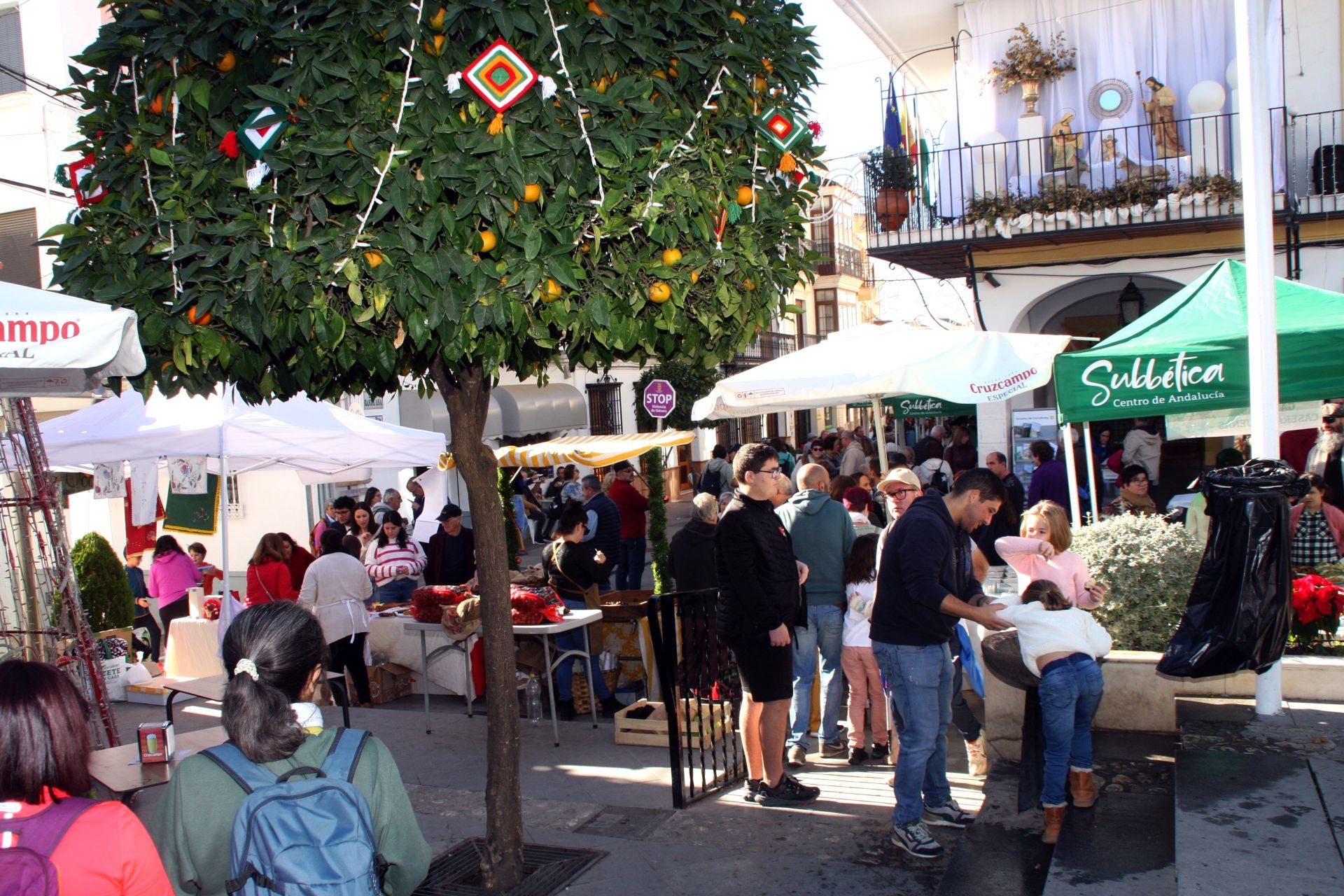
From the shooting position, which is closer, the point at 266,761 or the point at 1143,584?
the point at 266,761

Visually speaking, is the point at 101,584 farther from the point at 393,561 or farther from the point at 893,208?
the point at 893,208

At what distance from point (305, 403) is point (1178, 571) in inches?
276

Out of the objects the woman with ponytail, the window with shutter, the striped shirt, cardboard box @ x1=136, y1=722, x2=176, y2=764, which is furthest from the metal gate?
the window with shutter

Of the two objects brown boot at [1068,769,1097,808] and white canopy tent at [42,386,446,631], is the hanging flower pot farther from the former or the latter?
brown boot at [1068,769,1097,808]

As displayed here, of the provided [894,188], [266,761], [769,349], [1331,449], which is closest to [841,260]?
[769,349]

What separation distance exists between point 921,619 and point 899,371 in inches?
154

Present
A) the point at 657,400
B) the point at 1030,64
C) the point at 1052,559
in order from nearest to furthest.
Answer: the point at 1052,559 < the point at 1030,64 < the point at 657,400

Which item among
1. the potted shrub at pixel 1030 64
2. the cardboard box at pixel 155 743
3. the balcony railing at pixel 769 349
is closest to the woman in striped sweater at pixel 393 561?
the cardboard box at pixel 155 743

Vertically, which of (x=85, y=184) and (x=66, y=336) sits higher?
(x=85, y=184)

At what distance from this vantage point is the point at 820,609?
264 inches

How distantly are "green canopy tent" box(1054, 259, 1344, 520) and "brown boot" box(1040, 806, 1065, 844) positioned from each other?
2.53m

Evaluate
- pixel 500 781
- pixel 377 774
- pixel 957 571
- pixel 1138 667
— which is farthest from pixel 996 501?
pixel 377 774

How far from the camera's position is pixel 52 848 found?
2072 mm

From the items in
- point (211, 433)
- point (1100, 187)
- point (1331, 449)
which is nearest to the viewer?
point (211, 433)
